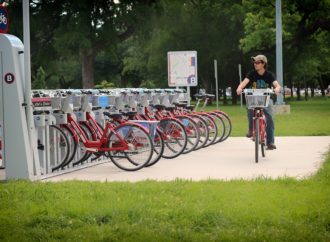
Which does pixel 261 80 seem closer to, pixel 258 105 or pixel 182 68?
pixel 258 105

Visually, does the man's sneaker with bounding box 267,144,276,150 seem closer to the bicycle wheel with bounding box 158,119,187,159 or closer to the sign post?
the bicycle wheel with bounding box 158,119,187,159

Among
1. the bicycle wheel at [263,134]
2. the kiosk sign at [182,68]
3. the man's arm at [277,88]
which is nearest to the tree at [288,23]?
the kiosk sign at [182,68]

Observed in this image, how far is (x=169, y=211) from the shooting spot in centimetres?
662

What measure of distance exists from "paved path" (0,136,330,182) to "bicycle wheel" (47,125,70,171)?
263 mm

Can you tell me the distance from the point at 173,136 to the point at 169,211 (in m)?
5.41

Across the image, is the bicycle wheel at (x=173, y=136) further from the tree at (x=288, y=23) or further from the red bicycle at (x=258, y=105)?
the tree at (x=288, y=23)

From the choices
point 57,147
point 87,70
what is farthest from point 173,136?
point 87,70

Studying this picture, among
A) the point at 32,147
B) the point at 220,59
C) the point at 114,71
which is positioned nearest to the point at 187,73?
the point at 32,147

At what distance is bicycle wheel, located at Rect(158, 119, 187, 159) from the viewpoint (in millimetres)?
11907

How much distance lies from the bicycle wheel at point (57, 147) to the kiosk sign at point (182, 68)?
7.46 meters

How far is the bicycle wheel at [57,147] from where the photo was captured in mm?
10453

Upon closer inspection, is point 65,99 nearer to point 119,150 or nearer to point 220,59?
point 119,150

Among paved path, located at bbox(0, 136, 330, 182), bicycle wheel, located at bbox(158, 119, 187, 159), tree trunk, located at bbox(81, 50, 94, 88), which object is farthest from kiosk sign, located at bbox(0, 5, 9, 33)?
tree trunk, located at bbox(81, 50, 94, 88)

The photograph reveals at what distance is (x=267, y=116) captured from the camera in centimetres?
1175
